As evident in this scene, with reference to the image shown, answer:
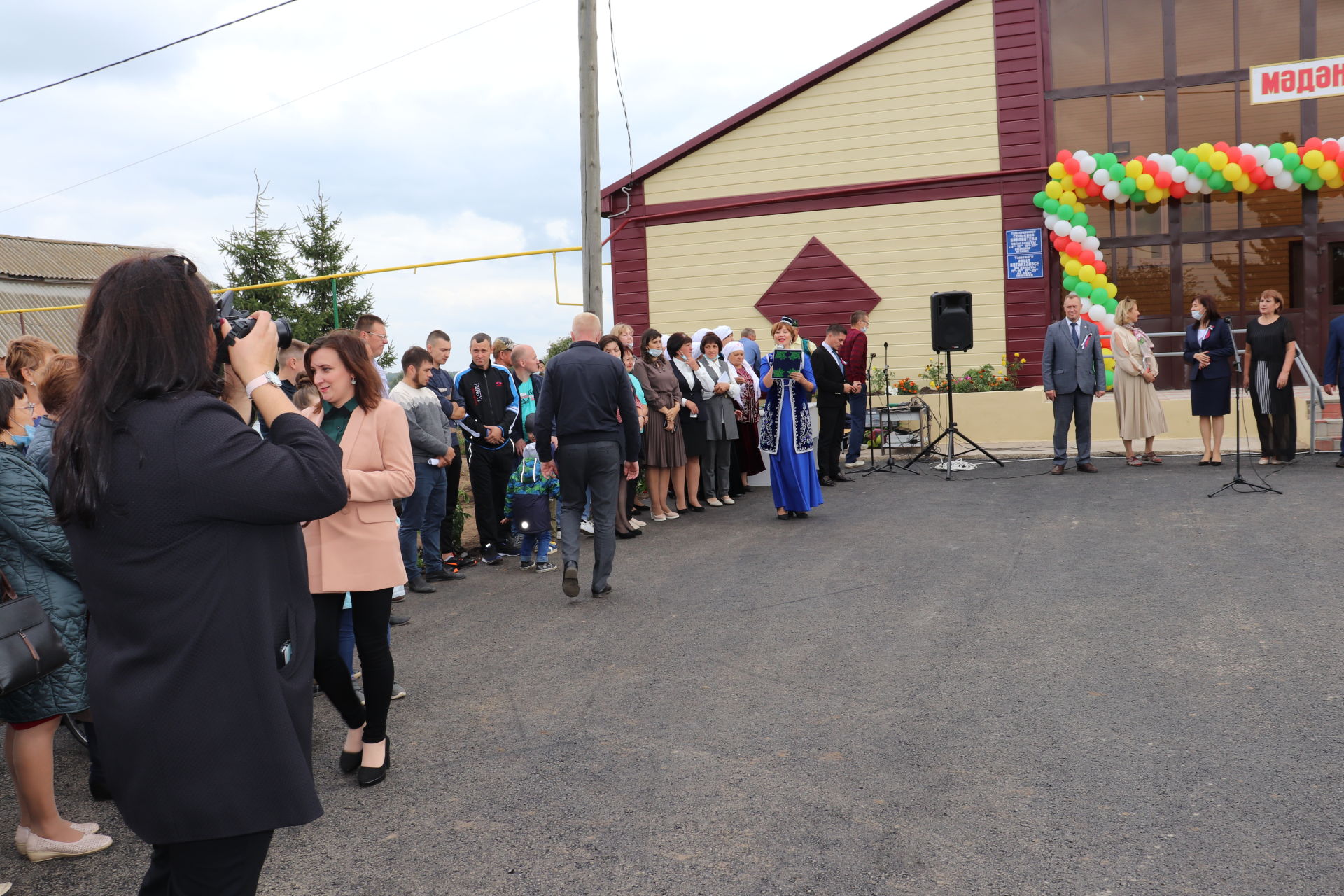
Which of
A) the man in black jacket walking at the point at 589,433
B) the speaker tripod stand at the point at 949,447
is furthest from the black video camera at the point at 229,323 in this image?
the speaker tripod stand at the point at 949,447

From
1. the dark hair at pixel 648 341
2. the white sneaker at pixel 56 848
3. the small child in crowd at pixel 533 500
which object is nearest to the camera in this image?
the white sneaker at pixel 56 848

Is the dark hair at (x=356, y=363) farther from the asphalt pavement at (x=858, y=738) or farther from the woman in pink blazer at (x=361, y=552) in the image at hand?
the asphalt pavement at (x=858, y=738)

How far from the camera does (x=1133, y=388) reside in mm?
13078

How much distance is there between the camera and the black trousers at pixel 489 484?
29.9 ft

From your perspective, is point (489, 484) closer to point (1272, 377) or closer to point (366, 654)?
point (366, 654)

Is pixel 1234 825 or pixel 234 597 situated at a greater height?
pixel 234 597

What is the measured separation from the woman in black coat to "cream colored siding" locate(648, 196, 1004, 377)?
16332mm

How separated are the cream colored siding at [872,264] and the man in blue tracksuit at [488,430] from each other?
31.7 ft

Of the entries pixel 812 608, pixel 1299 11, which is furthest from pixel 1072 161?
pixel 812 608

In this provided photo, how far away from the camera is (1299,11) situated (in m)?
16.4

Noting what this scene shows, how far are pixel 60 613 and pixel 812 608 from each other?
4268mm

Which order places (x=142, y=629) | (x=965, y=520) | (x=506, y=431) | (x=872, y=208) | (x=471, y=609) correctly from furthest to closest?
(x=872, y=208) → (x=965, y=520) → (x=506, y=431) → (x=471, y=609) → (x=142, y=629)

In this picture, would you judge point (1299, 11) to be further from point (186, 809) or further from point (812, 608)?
point (186, 809)

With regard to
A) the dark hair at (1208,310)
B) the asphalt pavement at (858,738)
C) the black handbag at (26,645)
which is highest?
the dark hair at (1208,310)
